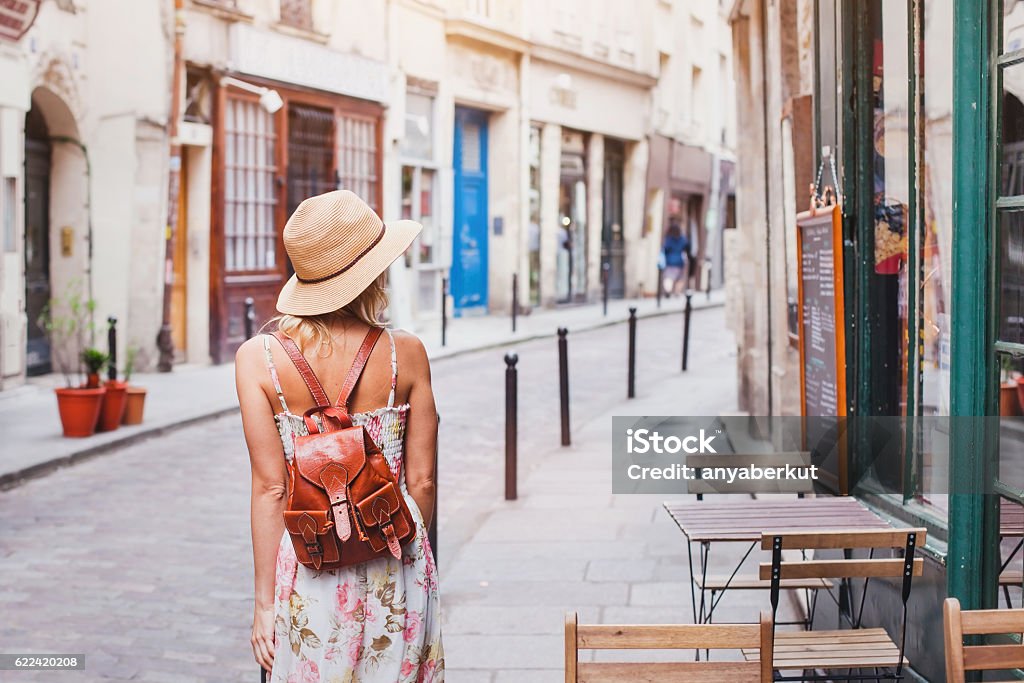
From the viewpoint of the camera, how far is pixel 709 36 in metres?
36.5

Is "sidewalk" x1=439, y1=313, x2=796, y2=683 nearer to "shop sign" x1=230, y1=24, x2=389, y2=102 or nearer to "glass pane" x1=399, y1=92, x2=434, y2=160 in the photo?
"shop sign" x1=230, y1=24, x2=389, y2=102

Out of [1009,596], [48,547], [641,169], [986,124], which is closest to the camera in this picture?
[986,124]

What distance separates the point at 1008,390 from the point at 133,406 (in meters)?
8.77

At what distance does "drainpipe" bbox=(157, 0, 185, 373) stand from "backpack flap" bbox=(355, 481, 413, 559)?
42.1 ft

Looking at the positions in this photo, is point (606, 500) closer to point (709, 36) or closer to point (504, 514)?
point (504, 514)

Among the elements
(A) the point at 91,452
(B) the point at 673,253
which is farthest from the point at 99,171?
(B) the point at 673,253

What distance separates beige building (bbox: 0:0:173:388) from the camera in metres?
14.6

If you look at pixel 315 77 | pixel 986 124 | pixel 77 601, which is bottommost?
pixel 77 601

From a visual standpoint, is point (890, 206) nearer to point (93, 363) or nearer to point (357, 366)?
point (357, 366)

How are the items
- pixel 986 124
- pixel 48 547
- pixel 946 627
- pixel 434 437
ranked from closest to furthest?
pixel 946 627 < pixel 434 437 < pixel 986 124 < pixel 48 547

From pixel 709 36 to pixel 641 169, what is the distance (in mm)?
6884

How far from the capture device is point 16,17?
11953mm

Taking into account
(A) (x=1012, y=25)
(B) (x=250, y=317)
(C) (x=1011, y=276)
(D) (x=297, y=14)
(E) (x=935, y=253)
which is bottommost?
(B) (x=250, y=317)

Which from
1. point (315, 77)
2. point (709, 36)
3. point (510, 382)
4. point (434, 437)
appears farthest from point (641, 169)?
point (434, 437)
